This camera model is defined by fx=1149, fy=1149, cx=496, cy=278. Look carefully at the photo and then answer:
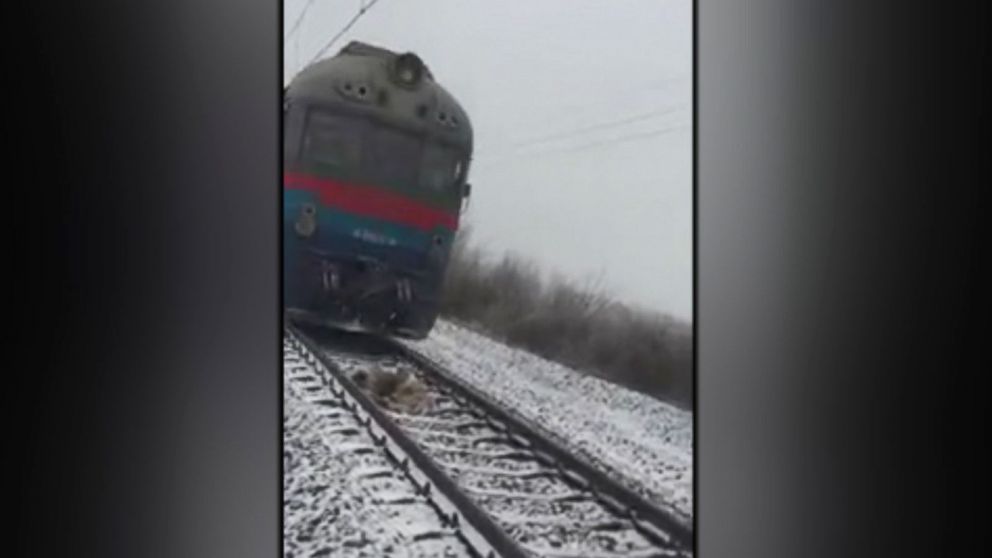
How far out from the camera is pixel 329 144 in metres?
1.81

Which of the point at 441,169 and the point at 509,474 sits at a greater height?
the point at 441,169

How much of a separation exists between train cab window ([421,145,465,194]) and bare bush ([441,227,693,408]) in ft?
0.25

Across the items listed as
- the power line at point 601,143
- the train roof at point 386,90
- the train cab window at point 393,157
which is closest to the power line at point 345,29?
the train roof at point 386,90

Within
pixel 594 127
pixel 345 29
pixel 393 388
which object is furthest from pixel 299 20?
pixel 393 388

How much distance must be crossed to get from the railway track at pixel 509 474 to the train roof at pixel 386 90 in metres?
0.36

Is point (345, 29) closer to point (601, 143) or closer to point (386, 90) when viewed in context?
point (386, 90)

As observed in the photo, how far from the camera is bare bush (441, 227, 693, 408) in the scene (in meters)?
1.84

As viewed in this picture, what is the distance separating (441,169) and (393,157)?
0.26 ft

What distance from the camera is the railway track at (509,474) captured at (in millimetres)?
1818

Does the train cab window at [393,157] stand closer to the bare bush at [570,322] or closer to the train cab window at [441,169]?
the train cab window at [441,169]

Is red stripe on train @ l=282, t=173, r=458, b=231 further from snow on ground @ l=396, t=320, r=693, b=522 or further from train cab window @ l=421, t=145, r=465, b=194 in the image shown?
snow on ground @ l=396, t=320, r=693, b=522
